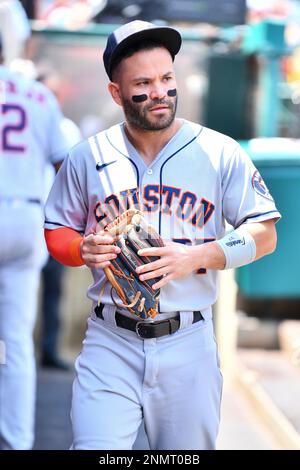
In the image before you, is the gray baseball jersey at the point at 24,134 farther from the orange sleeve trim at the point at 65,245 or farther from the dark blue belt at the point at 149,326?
the dark blue belt at the point at 149,326

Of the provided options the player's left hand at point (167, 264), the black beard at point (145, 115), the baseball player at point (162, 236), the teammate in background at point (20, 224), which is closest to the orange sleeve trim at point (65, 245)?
the baseball player at point (162, 236)

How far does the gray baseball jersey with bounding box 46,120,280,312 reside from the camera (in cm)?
257

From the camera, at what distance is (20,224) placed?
3.80 meters

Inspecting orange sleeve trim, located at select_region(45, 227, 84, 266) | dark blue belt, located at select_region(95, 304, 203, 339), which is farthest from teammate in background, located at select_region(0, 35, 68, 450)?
dark blue belt, located at select_region(95, 304, 203, 339)

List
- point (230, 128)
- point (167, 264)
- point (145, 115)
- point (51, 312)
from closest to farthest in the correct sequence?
point (167, 264)
point (145, 115)
point (51, 312)
point (230, 128)

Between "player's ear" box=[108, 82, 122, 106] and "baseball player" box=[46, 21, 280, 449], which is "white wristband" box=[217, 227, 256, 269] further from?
"player's ear" box=[108, 82, 122, 106]

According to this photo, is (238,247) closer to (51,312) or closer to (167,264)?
(167,264)

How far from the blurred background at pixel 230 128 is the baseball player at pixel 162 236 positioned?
1.74 metres

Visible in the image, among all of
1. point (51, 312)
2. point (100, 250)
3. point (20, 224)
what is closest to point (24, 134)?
point (20, 224)

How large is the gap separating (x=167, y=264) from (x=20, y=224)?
4.95ft

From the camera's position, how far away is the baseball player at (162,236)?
8.28ft

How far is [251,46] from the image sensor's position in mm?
6508
